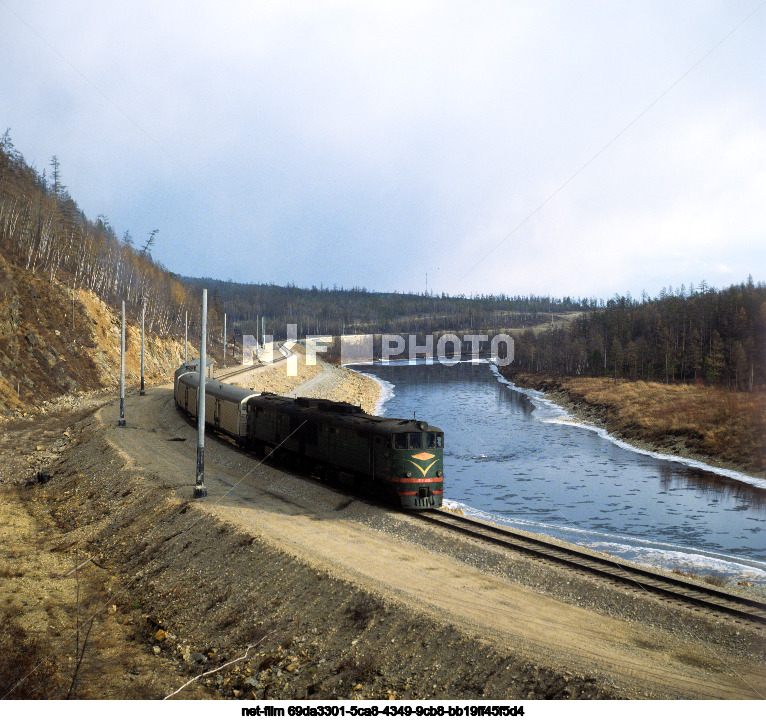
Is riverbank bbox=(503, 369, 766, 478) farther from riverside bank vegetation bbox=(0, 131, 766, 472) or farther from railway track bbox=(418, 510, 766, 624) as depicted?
railway track bbox=(418, 510, 766, 624)

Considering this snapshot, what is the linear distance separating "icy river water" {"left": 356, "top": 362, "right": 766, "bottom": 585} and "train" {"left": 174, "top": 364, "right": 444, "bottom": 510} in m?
6.36

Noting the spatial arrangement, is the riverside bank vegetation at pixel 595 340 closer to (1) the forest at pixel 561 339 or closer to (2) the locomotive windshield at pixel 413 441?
(1) the forest at pixel 561 339

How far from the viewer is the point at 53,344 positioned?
6094 cm

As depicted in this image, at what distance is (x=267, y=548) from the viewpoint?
17688 mm

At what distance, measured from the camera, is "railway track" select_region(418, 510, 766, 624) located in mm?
14305

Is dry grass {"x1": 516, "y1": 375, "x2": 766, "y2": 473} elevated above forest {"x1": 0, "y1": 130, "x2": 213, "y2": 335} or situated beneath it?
situated beneath

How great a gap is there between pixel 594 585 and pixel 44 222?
8002 centimetres

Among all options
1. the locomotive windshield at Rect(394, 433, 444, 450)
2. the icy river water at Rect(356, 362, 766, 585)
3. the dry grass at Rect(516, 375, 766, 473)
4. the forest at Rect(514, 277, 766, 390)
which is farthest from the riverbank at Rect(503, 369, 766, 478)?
the locomotive windshield at Rect(394, 433, 444, 450)

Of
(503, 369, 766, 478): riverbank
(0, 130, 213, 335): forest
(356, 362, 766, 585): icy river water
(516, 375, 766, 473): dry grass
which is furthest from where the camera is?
(0, 130, 213, 335): forest

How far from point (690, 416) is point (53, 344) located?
58915 millimetres

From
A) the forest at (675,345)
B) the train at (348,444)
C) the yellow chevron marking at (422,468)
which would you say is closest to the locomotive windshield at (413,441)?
the train at (348,444)

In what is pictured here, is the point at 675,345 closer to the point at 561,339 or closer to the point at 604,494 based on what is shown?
the point at 561,339

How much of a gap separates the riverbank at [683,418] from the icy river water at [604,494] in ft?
6.86

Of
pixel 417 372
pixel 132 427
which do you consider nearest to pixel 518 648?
pixel 132 427
